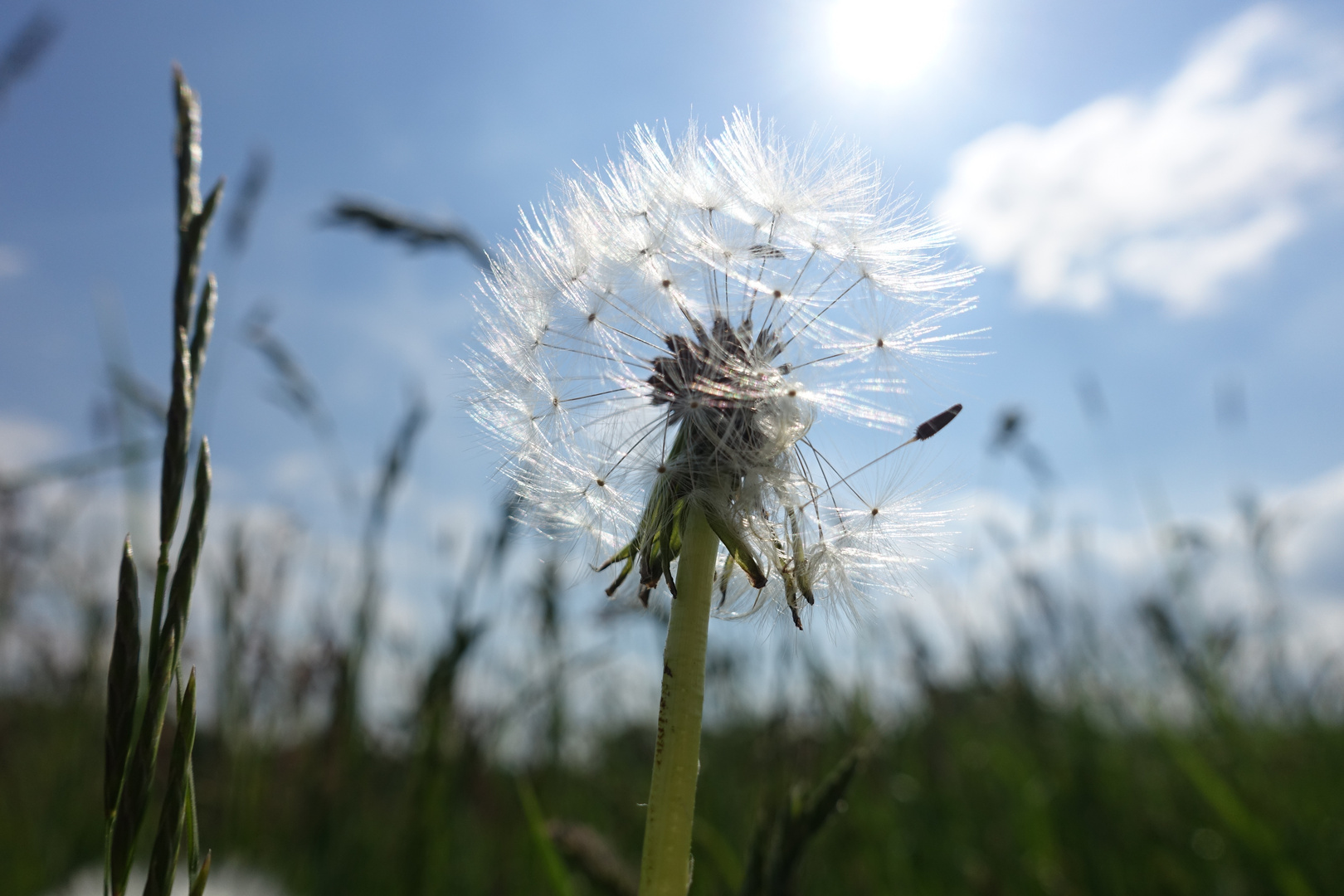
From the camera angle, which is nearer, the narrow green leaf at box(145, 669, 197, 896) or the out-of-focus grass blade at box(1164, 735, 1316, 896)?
the narrow green leaf at box(145, 669, 197, 896)

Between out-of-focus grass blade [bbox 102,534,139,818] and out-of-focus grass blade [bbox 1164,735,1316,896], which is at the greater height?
out-of-focus grass blade [bbox 1164,735,1316,896]

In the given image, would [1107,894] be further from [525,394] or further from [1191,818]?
[525,394]

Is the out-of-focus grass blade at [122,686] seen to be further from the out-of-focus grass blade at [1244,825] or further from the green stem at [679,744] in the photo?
the out-of-focus grass blade at [1244,825]

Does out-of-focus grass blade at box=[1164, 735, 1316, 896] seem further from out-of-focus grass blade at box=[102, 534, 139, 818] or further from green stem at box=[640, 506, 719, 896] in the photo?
out-of-focus grass blade at box=[102, 534, 139, 818]

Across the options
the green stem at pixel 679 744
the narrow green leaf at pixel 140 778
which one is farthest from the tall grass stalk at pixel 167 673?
the green stem at pixel 679 744

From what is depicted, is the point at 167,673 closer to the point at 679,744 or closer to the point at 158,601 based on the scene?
the point at 158,601

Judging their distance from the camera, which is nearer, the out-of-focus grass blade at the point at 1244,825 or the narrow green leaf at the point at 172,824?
the narrow green leaf at the point at 172,824

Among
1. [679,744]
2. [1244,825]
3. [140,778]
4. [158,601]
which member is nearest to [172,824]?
[140,778]

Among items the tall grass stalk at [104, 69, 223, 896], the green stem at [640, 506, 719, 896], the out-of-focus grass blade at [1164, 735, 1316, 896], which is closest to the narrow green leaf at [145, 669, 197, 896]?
the tall grass stalk at [104, 69, 223, 896]
